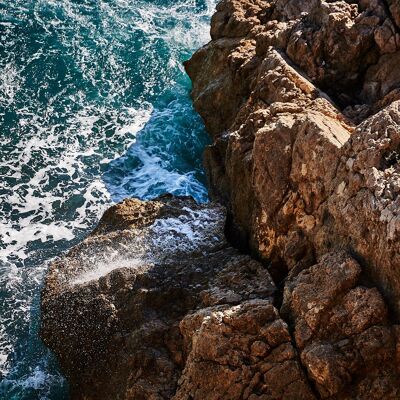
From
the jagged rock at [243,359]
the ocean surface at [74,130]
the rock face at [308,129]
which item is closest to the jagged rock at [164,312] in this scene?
the jagged rock at [243,359]

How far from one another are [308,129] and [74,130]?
12964 mm

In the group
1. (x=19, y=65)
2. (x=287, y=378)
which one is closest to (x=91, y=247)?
(x=287, y=378)

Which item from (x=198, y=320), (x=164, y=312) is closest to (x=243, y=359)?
(x=198, y=320)

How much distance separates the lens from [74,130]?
69.6ft

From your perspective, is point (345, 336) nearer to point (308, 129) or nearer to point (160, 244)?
point (308, 129)

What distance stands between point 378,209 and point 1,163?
49.9 ft

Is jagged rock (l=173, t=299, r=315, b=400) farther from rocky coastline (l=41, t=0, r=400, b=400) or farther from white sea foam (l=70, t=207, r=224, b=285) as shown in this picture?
white sea foam (l=70, t=207, r=224, b=285)

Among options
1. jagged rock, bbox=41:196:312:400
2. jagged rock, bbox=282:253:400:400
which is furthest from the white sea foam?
jagged rock, bbox=282:253:400:400

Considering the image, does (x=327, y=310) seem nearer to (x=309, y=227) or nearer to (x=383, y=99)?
(x=309, y=227)

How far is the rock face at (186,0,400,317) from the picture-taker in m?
8.95

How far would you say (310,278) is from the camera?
902cm

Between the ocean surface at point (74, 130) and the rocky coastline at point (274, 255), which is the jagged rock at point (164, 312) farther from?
the ocean surface at point (74, 130)

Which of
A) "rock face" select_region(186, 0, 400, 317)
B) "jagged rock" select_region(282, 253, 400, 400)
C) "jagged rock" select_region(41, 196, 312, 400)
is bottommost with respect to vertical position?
"jagged rock" select_region(41, 196, 312, 400)

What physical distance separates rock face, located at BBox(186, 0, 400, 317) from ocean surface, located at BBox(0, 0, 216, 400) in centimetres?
334
